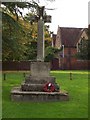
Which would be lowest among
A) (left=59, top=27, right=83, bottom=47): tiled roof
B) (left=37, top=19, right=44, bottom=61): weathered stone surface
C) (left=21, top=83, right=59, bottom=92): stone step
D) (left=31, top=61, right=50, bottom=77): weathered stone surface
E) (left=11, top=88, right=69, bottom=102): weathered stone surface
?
(left=11, top=88, right=69, bottom=102): weathered stone surface

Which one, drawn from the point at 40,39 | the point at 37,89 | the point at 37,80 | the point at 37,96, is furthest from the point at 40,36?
the point at 37,96

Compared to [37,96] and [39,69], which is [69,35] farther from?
[37,96]

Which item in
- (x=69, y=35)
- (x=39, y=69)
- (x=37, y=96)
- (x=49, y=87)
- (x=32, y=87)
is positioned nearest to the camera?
(x=37, y=96)

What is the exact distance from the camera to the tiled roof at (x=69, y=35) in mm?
72963

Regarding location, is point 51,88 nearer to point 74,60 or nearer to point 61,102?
point 61,102

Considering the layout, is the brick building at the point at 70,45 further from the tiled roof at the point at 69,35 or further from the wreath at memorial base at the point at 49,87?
the wreath at memorial base at the point at 49,87

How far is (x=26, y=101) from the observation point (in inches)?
586

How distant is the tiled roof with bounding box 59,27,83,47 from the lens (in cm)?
7296

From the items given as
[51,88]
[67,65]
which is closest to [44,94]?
[51,88]

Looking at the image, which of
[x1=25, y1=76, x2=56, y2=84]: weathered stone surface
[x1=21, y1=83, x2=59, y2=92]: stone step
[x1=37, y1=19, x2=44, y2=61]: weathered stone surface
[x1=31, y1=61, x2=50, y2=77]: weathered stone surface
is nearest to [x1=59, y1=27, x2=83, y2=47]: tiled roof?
[x1=37, y1=19, x2=44, y2=61]: weathered stone surface

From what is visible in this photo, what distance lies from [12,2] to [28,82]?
8907 mm

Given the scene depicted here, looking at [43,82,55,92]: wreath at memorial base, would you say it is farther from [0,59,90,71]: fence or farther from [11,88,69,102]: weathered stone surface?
[0,59,90,71]: fence

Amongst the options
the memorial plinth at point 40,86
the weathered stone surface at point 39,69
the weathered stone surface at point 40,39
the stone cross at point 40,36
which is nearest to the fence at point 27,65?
the stone cross at point 40,36

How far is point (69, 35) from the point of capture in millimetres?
76000
